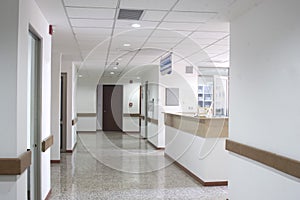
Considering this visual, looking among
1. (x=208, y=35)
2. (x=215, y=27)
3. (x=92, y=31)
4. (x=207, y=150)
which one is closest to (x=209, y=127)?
(x=207, y=150)

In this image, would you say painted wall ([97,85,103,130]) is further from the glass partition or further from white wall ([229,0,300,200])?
white wall ([229,0,300,200])

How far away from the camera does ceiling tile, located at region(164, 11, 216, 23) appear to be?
4262 mm

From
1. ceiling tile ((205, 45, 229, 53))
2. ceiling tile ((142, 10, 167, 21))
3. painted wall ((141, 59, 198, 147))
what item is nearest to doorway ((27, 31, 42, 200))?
ceiling tile ((142, 10, 167, 21))

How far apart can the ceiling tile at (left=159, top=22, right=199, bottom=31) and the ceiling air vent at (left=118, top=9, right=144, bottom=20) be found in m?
0.56

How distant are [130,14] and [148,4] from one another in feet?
1.72

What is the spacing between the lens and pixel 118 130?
17.0m

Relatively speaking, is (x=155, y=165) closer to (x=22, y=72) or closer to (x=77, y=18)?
(x=77, y=18)

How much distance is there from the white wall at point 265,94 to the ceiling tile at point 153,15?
3.44 feet

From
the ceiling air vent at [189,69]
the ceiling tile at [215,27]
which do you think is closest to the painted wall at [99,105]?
the ceiling air vent at [189,69]

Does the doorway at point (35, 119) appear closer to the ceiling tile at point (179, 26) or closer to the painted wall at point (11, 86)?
the painted wall at point (11, 86)

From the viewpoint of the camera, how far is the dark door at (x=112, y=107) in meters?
16.8

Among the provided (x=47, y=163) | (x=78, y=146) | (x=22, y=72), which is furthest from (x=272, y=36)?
(x=78, y=146)

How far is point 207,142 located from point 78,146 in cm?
648

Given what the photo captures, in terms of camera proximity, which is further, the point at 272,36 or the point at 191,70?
the point at 191,70
